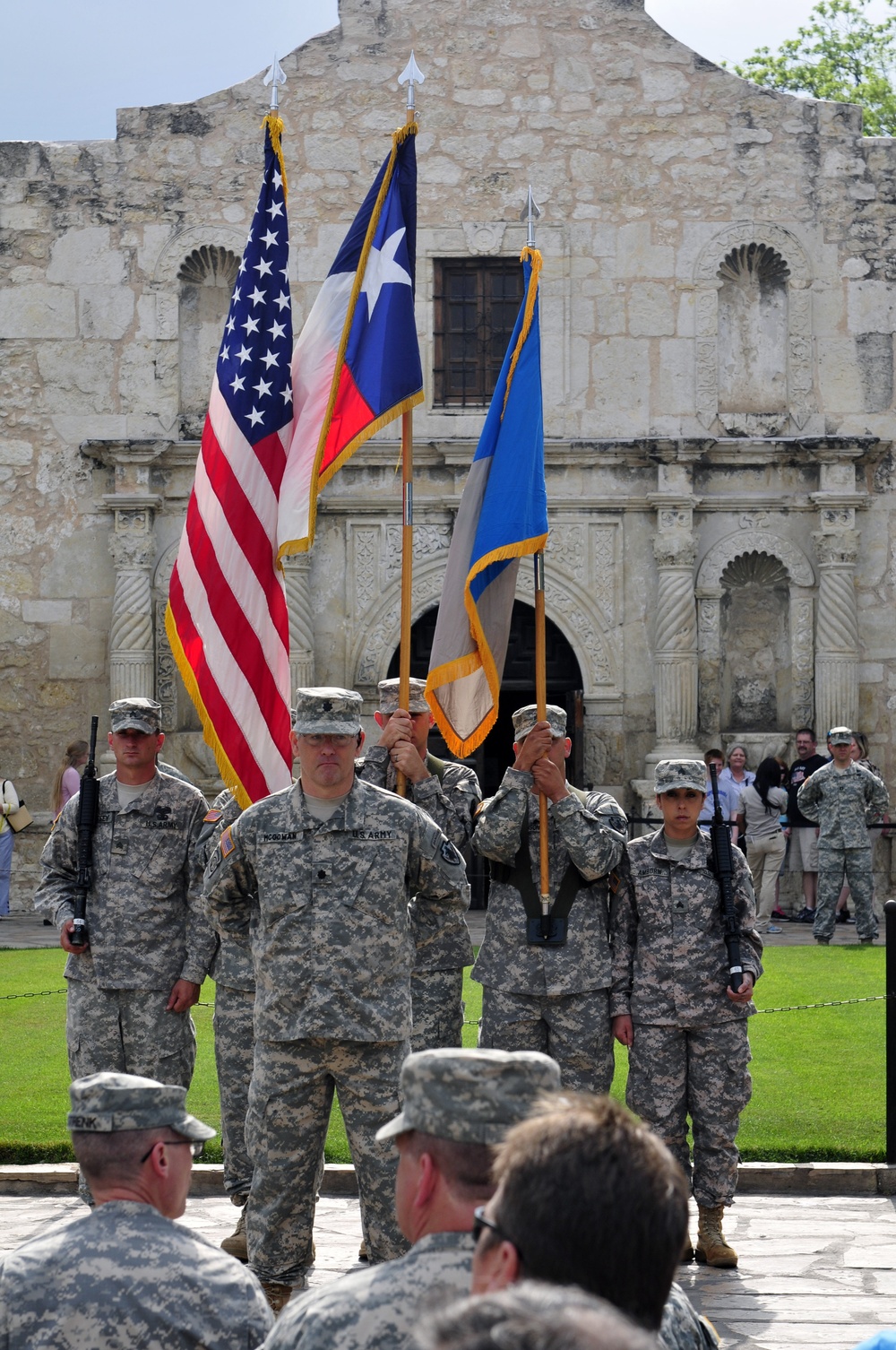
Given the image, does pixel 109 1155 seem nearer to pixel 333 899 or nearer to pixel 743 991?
pixel 333 899

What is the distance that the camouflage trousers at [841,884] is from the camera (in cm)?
1510

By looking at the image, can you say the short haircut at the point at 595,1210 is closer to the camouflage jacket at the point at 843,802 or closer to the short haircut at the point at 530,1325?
the short haircut at the point at 530,1325

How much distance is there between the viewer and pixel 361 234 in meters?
7.96

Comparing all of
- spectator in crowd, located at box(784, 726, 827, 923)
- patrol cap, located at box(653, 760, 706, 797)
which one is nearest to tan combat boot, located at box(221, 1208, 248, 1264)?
patrol cap, located at box(653, 760, 706, 797)

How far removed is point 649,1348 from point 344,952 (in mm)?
3905

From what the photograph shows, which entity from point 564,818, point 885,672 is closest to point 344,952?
point 564,818

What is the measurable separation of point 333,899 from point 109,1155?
2.20 metres

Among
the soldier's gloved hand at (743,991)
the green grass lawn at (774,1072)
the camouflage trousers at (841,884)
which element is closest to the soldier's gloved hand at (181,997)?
the green grass lawn at (774,1072)

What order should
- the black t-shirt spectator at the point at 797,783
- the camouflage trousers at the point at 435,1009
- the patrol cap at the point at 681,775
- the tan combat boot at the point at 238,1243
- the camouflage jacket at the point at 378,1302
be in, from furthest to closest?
1. the black t-shirt spectator at the point at 797,783
2. the camouflage trousers at the point at 435,1009
3. the patrol cap at the point at 681,775
4. the tan combat boot at the point at 238,1243
5. the camouflage jacket at the point at 378,1302

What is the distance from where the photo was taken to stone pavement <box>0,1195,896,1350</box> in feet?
18.5

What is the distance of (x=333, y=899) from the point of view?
5.57 metres

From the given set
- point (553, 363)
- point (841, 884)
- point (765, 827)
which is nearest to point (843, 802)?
point (841, 884)

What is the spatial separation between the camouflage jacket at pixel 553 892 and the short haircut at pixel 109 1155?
10.9 ft

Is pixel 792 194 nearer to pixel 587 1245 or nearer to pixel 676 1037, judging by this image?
pixel 676 1037
